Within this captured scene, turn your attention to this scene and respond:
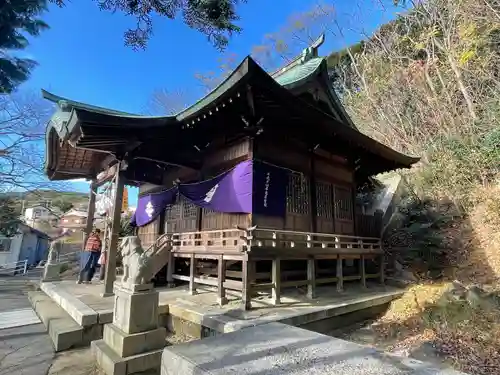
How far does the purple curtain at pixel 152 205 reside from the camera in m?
10.0

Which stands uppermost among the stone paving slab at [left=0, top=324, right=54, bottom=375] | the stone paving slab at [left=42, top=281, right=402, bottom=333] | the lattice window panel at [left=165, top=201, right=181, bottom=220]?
the lattice window panel at [left=165, top=201, right=181, bottom=220]

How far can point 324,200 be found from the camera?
9.55m

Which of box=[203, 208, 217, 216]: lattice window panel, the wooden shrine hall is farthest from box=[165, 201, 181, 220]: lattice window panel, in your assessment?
box=[203, 208, 217, 216]: lattice window panel

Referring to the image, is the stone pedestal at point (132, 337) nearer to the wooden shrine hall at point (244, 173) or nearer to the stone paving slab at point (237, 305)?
the stone paving slab at point (237, 305)

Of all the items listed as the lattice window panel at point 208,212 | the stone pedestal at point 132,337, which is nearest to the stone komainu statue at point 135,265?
the stone pedestal at point 132,337

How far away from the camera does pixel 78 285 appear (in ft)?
29.0

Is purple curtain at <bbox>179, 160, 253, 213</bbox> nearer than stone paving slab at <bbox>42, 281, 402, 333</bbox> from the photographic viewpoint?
No

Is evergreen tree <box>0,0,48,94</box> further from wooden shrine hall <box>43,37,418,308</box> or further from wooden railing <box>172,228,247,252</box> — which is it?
wooden railing <box>172,228,247,252</box>

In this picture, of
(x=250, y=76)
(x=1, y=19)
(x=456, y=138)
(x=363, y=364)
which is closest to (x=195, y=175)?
(x=250, y=76)

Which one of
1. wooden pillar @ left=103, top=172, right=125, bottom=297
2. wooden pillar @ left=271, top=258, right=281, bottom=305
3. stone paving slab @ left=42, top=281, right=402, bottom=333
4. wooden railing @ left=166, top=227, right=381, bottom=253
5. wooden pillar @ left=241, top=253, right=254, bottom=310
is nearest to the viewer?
stone paving slab @ left=42, top=281, right=402, bottom=333

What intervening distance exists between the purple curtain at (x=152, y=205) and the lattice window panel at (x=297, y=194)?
12.4 feet

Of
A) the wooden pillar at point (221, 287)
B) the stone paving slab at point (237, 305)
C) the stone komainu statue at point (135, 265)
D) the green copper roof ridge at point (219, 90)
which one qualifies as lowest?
the stone paving slab at point (237, 305)

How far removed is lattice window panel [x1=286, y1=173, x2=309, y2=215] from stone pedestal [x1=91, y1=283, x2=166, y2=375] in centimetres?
475

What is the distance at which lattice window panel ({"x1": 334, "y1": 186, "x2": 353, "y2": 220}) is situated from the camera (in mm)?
10062
